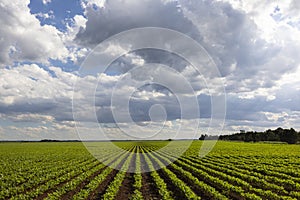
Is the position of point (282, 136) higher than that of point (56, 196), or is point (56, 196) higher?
point (282, 136)

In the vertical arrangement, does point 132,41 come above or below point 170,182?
above

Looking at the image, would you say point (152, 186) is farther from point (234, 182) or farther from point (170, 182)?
point (234, 182)

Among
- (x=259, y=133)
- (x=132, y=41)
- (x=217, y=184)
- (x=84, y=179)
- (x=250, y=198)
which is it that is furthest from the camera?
(x=259, y=133)

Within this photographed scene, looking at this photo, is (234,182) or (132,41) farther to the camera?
(132,41)

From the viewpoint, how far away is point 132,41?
1013 inches

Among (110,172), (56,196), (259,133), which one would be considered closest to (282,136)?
(259,133)

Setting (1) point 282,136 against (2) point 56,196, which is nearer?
(2) point 56,196

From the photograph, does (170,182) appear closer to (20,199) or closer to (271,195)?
(271,195)

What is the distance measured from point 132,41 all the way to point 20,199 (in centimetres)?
1485

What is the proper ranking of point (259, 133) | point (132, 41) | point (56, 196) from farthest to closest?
point (259, 133), point (132, 41), point (56, 196)

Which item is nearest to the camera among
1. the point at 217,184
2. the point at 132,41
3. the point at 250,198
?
the point at 250,198

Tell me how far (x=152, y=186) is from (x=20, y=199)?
793cm

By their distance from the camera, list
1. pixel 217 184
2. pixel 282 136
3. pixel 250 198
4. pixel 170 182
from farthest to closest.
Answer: pixel 282 136, pixel 170 182, pixel 217 184, pixel 250 198

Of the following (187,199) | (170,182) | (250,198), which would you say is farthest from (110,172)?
(250,198)
